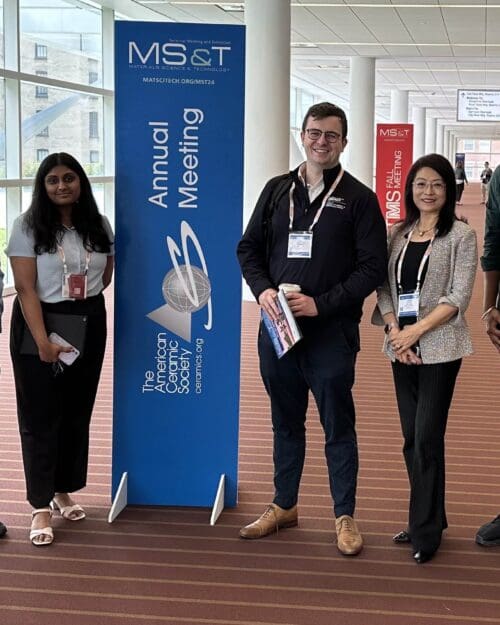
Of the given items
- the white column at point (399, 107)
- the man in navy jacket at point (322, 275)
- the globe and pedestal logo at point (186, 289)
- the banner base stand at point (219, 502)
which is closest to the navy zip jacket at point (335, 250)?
the man in navy jacket at point (322, 275)

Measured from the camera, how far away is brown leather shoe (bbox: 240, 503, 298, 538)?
3.70 m

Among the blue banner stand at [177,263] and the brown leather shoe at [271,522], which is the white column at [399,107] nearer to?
the blue banner stand at [177,263]

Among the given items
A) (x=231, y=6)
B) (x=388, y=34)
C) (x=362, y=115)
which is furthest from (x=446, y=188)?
(x=362, y=115)

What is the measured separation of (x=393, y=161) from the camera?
642 inches

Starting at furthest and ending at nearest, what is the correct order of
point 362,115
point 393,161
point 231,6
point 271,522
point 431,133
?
point 431,133
point 362,115
point 393,161
point 231,6
point 271,522

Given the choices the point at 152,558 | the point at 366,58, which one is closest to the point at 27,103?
the point at 366,58

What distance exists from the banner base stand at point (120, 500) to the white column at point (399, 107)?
20.7m

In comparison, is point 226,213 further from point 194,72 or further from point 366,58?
point 366,58

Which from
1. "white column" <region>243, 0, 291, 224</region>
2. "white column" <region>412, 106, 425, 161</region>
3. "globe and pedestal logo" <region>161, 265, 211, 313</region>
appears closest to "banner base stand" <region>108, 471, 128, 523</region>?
"globe and pedestal logo" <region>161, 265, 211, 313</region>

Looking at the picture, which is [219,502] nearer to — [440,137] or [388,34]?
[388,34]

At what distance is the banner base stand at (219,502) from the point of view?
3873mm

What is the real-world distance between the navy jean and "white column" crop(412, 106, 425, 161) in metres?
27.0

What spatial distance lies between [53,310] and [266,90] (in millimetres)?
6657

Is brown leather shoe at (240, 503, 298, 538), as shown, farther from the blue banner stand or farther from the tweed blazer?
the tweed blazer
